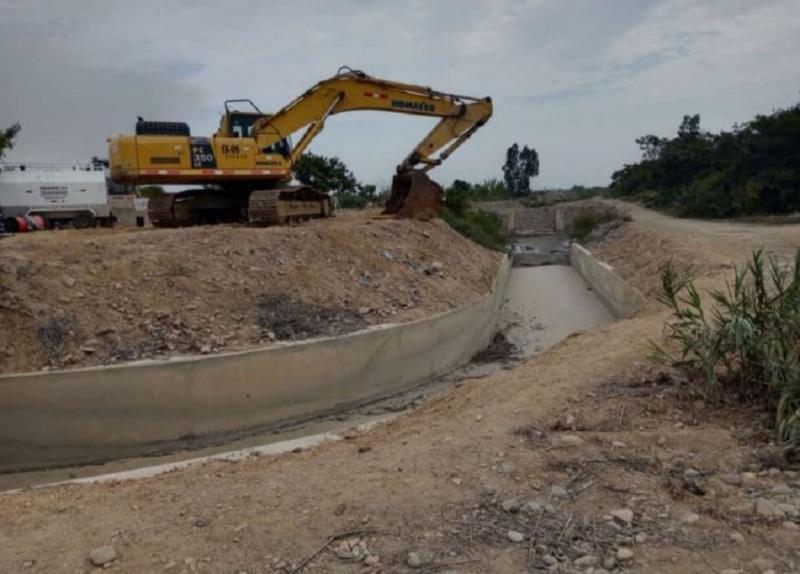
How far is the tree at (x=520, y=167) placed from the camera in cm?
6038

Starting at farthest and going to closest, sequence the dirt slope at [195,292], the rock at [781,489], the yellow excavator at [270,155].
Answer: the yellow excavator at [270,155], the dirt slope at [195,292], the rock at [781,489]

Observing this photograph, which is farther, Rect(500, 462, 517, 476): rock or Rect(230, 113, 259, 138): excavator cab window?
Rect(230, 113, 259, 138): excavator cab window

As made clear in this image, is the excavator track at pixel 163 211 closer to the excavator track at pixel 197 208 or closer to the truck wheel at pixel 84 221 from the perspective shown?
the excavator track at pixel 197 208

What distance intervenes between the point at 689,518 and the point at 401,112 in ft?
41.7

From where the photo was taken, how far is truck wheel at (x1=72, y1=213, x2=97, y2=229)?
21.6m

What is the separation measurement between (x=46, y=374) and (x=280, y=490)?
432cm

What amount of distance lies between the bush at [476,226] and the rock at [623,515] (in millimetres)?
16818

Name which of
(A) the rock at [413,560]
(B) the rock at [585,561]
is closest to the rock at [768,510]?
(B) the rock at [585,561]

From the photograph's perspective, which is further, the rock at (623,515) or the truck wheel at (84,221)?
the truck wheel at (84,221)

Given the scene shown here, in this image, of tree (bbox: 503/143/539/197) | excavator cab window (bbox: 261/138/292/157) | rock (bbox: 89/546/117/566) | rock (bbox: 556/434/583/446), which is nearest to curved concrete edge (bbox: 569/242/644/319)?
excavator cab window (bbox: 261/138/292/157)

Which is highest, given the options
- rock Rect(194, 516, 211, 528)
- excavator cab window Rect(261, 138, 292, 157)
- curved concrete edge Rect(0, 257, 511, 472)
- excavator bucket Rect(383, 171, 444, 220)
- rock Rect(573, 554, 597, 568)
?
excavator cab window Rect(261, 138, 292, 157)

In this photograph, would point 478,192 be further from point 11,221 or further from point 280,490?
point 280,490

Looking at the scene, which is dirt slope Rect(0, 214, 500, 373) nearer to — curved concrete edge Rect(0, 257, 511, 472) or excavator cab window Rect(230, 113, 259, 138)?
curved concrete edge Rect(0, 257, 511, 472)

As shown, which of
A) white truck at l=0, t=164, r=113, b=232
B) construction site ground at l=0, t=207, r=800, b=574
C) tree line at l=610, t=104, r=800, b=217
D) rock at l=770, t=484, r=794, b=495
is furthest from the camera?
tree line at l=610, t=104, r=800, b=217
